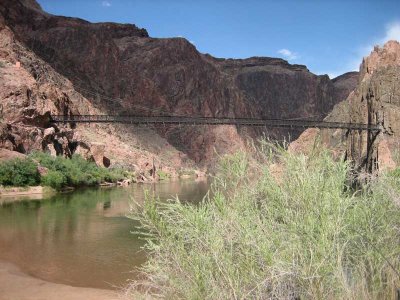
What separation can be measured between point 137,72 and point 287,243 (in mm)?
122701

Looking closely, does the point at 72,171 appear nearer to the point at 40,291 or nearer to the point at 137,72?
the point at 40,291

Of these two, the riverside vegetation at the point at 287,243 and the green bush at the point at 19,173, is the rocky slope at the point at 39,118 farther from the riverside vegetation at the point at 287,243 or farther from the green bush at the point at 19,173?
the riverside vegetation at the point at 287,243

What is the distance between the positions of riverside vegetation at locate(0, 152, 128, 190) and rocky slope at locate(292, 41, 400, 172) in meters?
18.4

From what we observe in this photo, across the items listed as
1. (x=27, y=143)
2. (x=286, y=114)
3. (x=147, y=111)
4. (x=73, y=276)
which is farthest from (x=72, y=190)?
(x=286, y=114)

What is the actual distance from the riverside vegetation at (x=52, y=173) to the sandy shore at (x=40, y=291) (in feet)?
67.7

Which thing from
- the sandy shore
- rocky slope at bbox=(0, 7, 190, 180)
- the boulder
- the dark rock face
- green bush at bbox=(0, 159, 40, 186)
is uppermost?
the dark rock face

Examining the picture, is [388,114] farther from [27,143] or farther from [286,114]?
[286,114]

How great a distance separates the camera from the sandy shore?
790 cm

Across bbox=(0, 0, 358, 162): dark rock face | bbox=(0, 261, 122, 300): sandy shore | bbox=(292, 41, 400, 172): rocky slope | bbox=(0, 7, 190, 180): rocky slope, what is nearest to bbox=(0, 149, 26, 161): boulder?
bbox=(0, 7, 190, 180): rocky slope

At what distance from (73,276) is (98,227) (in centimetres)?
656

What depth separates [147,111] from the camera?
114312 millimetres

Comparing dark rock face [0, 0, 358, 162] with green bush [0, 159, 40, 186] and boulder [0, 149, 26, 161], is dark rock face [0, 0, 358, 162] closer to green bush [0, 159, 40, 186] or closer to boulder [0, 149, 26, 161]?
boulder [0, 149, 26, 161]

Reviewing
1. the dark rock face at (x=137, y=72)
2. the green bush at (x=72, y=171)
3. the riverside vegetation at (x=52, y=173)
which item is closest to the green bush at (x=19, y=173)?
the riverside vegetation at (x=52, y=173)

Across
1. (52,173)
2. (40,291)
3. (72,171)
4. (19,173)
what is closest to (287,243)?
(40,291)
